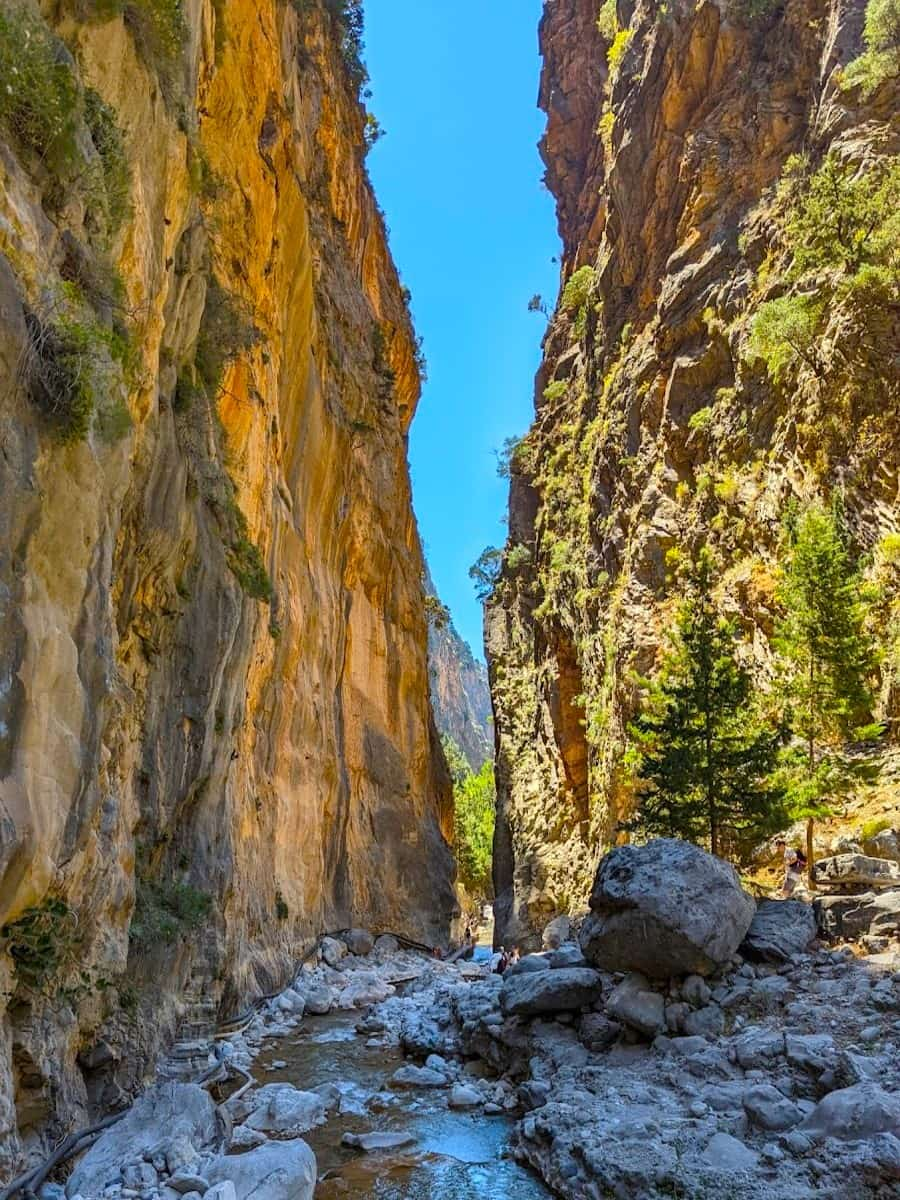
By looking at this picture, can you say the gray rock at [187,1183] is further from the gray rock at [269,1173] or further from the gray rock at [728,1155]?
the gray rock at [728,1155]

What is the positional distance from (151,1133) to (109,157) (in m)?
9.91

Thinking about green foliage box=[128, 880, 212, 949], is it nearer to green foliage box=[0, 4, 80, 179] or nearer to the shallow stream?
the shallow stream

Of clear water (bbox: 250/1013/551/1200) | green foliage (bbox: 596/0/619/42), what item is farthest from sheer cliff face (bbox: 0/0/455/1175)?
green foliage (bbox: 596/0/619/42)

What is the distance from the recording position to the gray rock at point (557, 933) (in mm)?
25225

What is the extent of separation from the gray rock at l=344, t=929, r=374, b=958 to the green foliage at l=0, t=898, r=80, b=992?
60.7 ft

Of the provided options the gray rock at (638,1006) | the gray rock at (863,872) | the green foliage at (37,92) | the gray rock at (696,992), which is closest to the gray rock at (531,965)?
the gray rock at (638,1006)

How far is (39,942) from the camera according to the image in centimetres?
699

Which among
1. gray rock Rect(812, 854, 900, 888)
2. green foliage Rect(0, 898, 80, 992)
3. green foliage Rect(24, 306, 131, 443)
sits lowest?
green foliage Rect(0, 898, 80, 992)

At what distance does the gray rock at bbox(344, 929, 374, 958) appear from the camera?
24672 millimetres

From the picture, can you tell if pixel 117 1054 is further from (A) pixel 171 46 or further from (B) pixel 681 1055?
(A) pixel 171 46

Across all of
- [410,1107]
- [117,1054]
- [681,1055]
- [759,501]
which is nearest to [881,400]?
[759,501]

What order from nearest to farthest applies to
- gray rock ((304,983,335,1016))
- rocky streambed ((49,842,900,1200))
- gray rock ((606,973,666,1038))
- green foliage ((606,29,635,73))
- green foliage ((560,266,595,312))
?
rocky streambed ((49,842,900,1200))
gray rock ((606,973,666,1038))
gray rock ((304,983,335,1016))
green foliage ((606,29,635,73))
green foliage ((560,266,595,312))

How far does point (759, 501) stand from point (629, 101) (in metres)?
21.9

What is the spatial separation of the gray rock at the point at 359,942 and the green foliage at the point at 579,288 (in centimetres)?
3027
